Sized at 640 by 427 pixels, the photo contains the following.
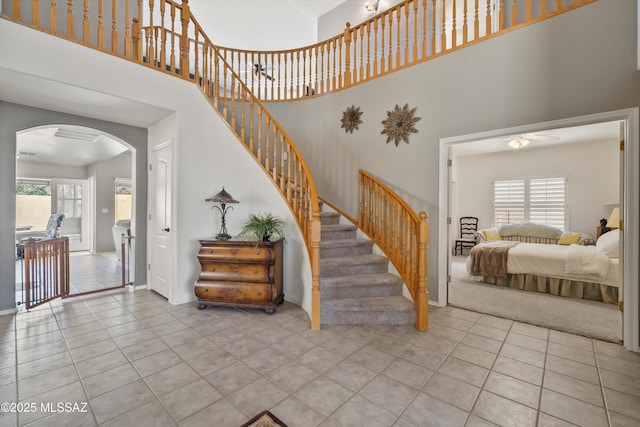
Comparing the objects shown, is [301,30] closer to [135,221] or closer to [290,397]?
[135,221]

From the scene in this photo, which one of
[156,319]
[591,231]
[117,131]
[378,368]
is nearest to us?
[378,368]

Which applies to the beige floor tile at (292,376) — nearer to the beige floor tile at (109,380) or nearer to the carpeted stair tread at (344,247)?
the beige floor tile at (109,380)

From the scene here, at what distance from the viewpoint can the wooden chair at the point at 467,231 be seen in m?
7.88

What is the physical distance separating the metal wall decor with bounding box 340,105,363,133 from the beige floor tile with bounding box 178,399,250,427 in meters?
4.01

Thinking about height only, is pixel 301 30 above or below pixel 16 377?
above

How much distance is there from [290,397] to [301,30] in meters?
7.39

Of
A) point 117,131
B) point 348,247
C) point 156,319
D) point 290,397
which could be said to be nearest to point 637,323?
point 348,247

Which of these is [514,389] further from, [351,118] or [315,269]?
[351,118]

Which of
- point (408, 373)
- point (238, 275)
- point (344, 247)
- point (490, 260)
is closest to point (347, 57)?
point (344, 247)

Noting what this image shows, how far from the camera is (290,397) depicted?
188 cm

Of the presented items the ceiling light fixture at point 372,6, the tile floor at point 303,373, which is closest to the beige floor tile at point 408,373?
the tile floor at point 303,373

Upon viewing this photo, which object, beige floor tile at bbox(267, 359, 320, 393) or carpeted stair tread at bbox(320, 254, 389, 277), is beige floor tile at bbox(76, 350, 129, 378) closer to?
beige floor tile at bbox(267, 359, 320, 393)

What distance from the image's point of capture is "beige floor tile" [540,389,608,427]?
67.0 inches

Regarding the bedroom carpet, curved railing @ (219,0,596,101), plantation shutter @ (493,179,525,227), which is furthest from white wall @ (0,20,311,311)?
plantation shutter @ (493,179,525,227)
